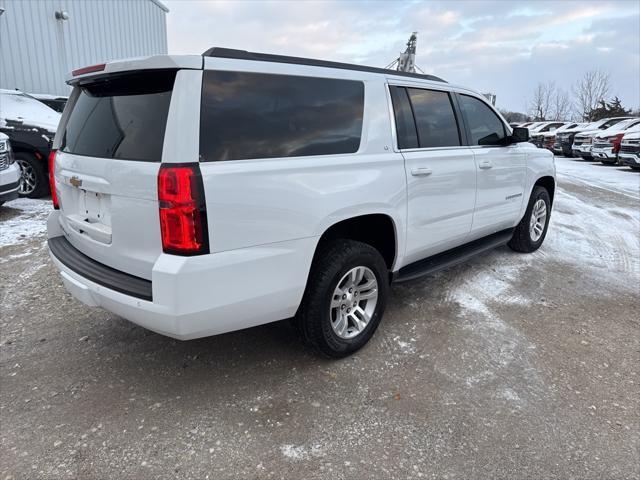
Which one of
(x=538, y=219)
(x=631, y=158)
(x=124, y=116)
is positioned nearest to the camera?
(x=124, y=116)

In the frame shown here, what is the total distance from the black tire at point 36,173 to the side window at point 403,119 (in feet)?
23.0

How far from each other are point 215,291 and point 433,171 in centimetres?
204

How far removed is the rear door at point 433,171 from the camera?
3.42 m

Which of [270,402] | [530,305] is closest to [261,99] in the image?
[270,402]

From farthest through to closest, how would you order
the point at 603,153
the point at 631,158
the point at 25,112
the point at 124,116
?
the point at 603,153
the point at 631,158
the point at 25,112
the point at 124,116

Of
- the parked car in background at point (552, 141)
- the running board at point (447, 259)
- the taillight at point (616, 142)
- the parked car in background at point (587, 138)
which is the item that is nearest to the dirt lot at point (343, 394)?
the running board at point (447, 259)

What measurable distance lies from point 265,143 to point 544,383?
2.33 meters

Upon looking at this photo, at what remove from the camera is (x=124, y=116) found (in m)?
2.54

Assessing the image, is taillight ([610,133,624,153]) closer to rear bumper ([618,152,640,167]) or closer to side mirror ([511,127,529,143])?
rear bumper ([618,152,640,167])

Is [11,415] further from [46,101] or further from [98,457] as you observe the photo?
[46,101]

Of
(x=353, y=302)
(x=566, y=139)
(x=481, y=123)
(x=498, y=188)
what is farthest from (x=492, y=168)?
(x=566, y=139)

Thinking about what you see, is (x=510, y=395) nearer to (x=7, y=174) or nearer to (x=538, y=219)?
(x=538, y=219)

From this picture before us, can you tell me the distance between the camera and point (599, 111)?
1399 inches

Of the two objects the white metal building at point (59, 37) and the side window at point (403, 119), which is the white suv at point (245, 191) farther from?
the white metal building at point (59, 37)
